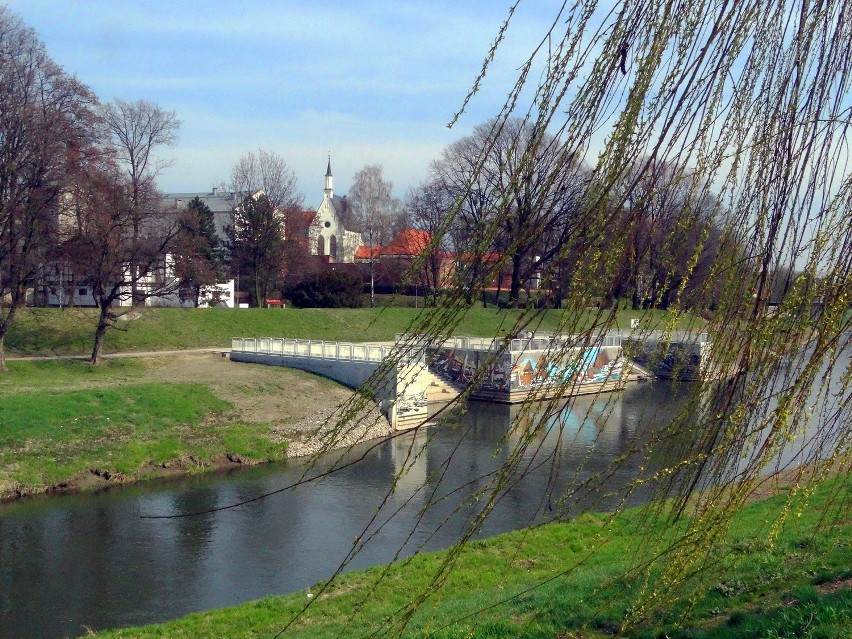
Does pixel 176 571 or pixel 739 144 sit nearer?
pixel 739 144

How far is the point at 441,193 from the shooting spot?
349 centimetres

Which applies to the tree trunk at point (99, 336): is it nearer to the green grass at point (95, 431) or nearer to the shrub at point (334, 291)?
the green grass at point (95, 431)

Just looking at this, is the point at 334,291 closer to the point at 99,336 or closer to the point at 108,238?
the point at 99,336

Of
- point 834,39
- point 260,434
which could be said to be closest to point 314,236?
point 260,434

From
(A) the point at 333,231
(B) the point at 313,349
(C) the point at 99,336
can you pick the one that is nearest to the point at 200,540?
(C) the point at 99,336

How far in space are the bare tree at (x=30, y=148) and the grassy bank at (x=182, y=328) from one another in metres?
3.54

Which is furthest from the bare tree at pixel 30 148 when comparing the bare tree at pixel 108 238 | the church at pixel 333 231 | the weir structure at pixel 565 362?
the church at pixel 333 231

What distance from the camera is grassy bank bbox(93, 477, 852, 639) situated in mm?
3467

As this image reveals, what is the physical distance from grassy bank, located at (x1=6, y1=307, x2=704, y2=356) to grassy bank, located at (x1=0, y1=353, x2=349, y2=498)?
2481 millimetres

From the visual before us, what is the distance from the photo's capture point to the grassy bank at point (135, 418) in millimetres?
16875

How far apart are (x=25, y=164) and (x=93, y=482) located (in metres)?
10.6

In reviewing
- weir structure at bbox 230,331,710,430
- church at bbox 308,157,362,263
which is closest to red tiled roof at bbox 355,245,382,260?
weir structure at bbox 230,331,710,430

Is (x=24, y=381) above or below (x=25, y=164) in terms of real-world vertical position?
below

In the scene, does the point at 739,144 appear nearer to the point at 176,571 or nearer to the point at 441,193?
the point at 441,193
